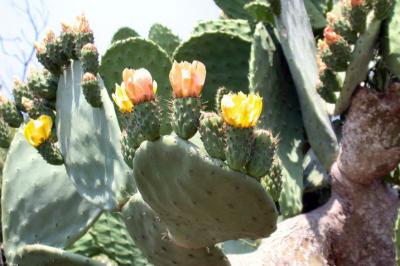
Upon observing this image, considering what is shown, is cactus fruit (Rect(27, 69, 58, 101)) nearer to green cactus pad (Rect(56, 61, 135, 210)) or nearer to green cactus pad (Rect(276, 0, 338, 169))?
green cactus pad (Rect(56, 61, 135, 210))

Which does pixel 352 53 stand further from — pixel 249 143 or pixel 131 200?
pixel 249 143

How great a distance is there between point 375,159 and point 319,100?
0.46 meters

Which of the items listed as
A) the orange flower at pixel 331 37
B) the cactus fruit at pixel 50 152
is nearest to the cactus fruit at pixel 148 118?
the cactus fruit at pixel 50 152

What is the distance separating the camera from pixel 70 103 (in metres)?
2.59

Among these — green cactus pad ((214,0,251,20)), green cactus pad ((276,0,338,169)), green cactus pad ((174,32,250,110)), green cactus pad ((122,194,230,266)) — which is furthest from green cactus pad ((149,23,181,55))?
green cactus pad ((122,194,230,266))

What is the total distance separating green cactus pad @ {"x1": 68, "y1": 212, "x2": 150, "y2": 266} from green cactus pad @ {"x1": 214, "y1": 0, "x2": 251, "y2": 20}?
1262 millimetres

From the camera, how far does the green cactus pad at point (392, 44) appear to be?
255 cm

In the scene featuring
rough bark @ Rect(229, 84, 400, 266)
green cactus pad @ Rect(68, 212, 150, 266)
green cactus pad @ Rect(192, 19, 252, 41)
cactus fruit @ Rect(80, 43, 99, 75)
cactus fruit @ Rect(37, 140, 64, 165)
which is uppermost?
cactus fruit @ Rect(80, 43, 99, 75)

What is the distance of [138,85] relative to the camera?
5.38 feet

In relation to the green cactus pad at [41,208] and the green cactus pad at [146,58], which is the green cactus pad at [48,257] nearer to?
the green cactus pad at [41,208]

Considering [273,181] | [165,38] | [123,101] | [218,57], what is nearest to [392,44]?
[218,57]

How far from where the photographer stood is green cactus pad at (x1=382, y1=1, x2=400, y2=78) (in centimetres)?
255

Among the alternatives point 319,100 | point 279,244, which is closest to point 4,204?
point 279,244

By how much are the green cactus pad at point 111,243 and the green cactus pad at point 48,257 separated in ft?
2.37
